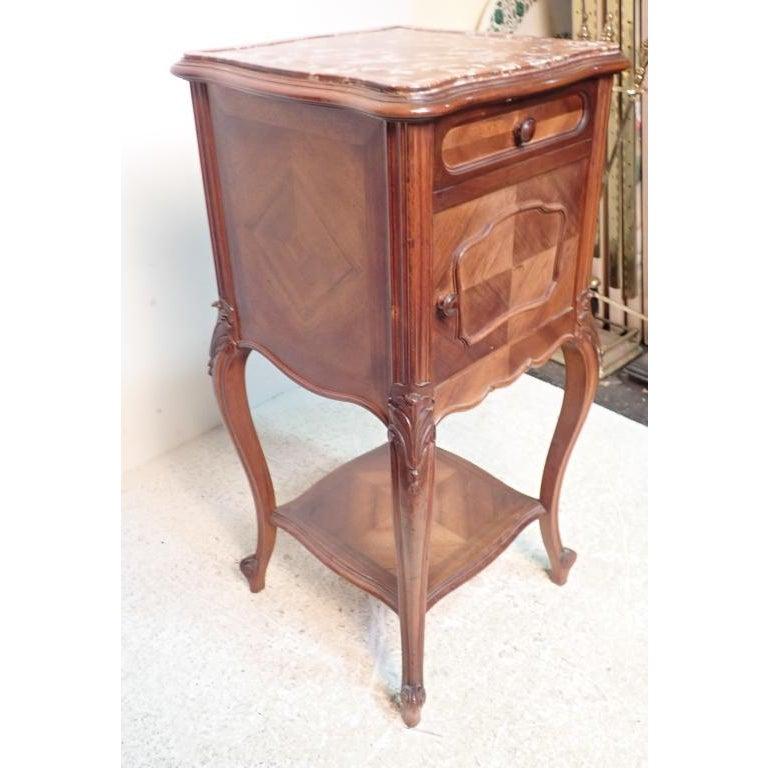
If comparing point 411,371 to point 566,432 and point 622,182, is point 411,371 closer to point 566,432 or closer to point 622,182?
point 566,432

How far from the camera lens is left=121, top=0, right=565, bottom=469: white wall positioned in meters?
1.66

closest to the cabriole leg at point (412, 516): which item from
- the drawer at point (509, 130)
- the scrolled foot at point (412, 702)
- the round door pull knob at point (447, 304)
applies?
the scrolled foot at point (412, 702)

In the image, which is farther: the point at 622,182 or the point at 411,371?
the point at 622,182

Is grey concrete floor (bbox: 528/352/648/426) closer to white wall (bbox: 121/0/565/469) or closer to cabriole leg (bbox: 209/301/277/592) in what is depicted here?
white wall (bbox: 121/0/565/469)

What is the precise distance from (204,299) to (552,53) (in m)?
1.09

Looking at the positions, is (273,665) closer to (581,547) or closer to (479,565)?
(479,565)

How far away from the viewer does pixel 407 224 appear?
3.01 feet

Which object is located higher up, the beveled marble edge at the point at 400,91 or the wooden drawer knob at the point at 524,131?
the beveled marble edge at the point at 400,91

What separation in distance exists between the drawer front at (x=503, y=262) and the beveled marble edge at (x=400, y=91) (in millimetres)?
122

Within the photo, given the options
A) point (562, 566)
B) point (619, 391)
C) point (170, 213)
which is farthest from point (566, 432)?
point (170, 213)

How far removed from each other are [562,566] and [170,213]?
3.54 ft

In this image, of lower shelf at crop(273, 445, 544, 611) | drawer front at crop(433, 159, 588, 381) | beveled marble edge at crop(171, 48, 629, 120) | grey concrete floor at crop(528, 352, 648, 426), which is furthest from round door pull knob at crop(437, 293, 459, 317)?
grey concrete floor at crop(528, 352, 648, 426)

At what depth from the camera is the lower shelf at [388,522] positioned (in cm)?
132

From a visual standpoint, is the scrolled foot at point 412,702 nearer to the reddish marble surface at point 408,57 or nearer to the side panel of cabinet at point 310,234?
the side panel of cabinet at point 310,234
